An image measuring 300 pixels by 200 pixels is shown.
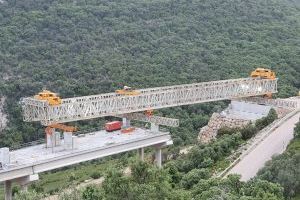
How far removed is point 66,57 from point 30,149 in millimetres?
42376

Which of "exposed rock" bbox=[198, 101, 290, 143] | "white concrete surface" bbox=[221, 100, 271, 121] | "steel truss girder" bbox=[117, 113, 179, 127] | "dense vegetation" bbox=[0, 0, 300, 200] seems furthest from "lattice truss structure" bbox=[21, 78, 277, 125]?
"dense vegetation" bbox=[0, 0, 300, 200]

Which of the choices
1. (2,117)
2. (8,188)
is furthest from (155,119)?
(2,117)

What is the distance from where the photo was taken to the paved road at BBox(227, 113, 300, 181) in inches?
1624

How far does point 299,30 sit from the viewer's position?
10694 cm

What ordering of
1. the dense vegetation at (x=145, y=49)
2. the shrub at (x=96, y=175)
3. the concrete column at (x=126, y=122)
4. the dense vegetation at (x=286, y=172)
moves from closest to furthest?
the dense vegetation at (x=286, y=172), the concrete column at (x=126, y=122), the shrub at (x=96, y=175), the dense vegetation at (x=145, y=49)

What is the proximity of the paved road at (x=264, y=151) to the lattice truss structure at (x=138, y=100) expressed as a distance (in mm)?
8423

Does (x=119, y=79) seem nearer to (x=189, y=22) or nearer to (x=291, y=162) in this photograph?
(x=189, y=22)

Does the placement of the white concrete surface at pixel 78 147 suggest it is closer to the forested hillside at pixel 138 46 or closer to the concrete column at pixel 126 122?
the concrete column at pixel 126 122

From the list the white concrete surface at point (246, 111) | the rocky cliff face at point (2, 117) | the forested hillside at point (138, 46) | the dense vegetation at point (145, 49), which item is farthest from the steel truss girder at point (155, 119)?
the rocky cliff face at point (2, 117)

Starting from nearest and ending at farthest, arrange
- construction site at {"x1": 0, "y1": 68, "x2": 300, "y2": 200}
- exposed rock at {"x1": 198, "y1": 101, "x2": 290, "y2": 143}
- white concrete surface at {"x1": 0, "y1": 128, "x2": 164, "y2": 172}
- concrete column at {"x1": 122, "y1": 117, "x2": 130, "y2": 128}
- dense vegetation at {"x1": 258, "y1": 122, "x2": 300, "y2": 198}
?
dense vegetation at {"x1": 258, "y1": 122, "x2": 300, "y2": 198} < white concrete surface at {"x1": 0, "y1": 128, "x2": 164, "y2": 172} < construction site at {"x1": 0, "y1": 68, "x2": 300, "y2": 200} < concrete column at {"x1": 122, "y1": 117, "x2": 130, "y2": 128} < exposed rock at {"x1": 198, "y1": 101, "x2": 290, "y2": 143}

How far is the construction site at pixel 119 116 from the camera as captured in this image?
139 feet

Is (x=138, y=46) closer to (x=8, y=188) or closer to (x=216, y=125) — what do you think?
(x=216, y=125)

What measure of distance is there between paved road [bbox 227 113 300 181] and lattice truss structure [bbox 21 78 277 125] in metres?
8.42

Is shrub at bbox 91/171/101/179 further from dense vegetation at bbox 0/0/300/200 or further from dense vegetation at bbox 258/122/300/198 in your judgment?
dense vegetation at bbox 258/122/300/198
